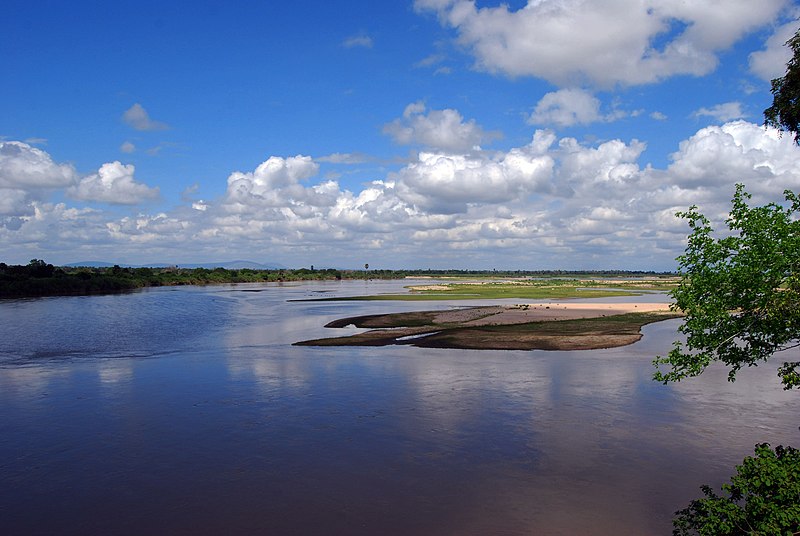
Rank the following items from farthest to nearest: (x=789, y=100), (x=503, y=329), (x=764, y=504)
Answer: (x=503, y=329)
(x=789, y=100)
(x=764, y=504)

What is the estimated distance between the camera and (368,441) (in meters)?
24.2

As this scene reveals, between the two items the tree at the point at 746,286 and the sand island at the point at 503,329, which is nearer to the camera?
the tree at the point at 746,286

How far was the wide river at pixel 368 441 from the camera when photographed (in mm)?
17562

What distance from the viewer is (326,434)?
→ 25234mm

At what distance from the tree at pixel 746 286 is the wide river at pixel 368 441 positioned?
19.7 ft

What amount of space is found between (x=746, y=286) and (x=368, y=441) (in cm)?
1598

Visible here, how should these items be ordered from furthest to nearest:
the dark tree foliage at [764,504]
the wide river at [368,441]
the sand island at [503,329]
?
the sand island at [503,329]
the wide river at [368,441]
the dark tree foliage at [764,504]

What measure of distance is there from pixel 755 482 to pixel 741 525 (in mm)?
1084

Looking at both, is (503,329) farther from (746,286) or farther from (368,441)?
(746,286)

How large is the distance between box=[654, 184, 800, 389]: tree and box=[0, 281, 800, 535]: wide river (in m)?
6.01

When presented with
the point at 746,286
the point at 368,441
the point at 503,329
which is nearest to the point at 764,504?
the point at 746,286

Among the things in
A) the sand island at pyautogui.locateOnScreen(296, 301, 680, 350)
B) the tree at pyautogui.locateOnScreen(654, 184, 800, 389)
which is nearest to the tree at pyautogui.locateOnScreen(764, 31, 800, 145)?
the tree at pyautogui.locateOnScreen(654, 184, 800, 389)

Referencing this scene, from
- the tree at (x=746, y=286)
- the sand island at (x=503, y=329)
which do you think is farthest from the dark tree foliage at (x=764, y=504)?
the sand island at (x=503, y=329)

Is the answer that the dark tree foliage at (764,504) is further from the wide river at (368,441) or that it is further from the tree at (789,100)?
the tree at (789,100)
